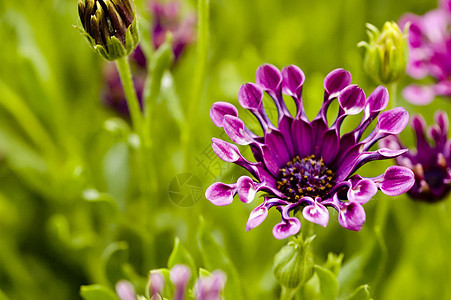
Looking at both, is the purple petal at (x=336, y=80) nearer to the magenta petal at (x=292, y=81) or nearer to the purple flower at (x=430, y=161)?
the magenta petal at (x=292, y=81)

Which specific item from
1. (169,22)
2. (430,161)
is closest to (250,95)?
(430,161)

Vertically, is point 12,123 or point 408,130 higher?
point 12,123

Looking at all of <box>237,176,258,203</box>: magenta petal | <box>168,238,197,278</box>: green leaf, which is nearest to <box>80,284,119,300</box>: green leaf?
<box>168,238,197,278</box>: green leaf

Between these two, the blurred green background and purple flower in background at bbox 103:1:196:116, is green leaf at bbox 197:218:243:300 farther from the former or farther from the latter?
purple flower in background at bbox 103:1:196:116

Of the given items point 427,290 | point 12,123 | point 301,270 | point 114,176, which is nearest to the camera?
point 301,270

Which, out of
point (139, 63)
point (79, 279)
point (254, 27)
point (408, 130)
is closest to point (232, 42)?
point (254, 27)

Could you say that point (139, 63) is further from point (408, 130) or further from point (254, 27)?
point (408, 130)

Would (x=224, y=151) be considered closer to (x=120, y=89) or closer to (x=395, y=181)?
(x=395, y=181)
